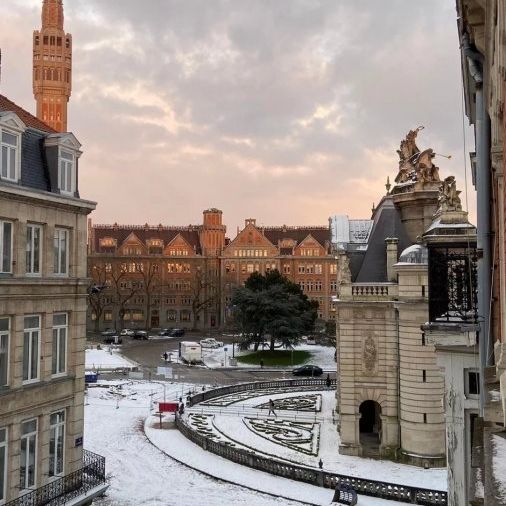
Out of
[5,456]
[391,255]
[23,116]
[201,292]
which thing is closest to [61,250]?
[23,116]

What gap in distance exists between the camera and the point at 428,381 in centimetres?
3039

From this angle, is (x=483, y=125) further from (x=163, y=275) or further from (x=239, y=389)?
(x=163, y=275)

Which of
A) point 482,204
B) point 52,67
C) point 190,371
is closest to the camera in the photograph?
point 482,204

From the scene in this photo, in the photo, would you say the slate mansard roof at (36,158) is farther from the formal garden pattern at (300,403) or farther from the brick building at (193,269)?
the brick building at (193,269)

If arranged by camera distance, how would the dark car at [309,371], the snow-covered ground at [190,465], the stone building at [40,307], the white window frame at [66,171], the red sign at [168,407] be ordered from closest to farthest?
the stone building at [40,307] < the white window frame at [66,171] < the snow-covered ground at [190,465] < the red sign at [168,407] < the dark car at [309,371]

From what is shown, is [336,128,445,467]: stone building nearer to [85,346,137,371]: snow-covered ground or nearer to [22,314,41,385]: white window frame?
[22,314,41,385]: white window frame

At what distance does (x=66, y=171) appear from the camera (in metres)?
19.8

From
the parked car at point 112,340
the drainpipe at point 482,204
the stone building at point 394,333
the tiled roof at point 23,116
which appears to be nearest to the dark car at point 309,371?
the stone building at point 394,333

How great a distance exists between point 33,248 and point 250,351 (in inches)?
2308

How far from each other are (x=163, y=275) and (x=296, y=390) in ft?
217

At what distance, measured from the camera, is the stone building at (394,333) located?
3039 cm

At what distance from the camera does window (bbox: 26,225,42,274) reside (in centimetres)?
1798

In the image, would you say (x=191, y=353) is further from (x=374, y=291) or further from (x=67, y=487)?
(x=67, y=487)

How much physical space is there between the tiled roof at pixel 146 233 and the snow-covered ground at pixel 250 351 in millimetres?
38596
